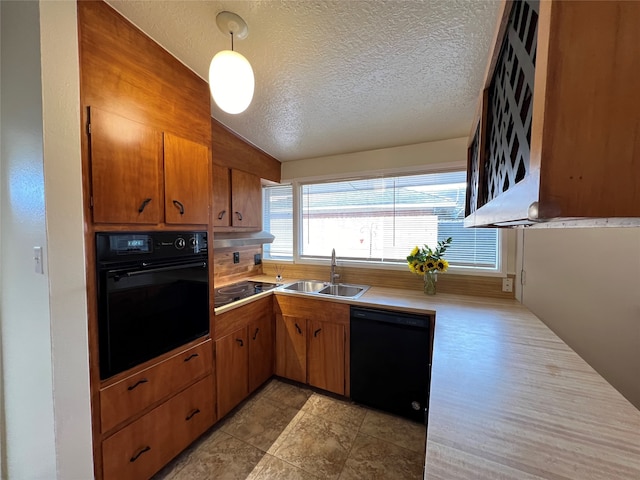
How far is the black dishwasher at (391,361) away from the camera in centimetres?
185

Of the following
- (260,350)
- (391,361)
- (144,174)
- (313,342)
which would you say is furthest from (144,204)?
(391,361)

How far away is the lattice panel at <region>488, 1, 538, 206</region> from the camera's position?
460 mm

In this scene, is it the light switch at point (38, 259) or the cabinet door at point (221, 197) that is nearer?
the light switch at point (38, 259)

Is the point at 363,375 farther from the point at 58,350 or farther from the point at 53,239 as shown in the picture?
the point at 53,239

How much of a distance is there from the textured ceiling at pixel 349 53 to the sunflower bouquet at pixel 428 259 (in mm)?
999

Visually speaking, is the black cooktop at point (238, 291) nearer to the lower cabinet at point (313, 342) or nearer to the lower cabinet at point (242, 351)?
the lower cabinet at point (242, 351)

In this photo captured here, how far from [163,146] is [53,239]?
71 centimetres

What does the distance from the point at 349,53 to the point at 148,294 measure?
1706mm

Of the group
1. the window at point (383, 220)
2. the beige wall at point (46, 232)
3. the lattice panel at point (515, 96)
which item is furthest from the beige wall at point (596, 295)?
the beige wall at point (46, 232)

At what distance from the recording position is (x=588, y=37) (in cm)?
30

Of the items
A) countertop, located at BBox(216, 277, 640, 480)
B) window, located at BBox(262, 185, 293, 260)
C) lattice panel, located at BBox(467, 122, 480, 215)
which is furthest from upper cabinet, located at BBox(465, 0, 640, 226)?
window, located at BBox(262, 185, 293, 260)

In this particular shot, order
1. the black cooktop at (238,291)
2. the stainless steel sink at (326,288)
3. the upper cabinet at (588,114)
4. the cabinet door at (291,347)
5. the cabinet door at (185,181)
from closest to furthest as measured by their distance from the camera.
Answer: the upper cabinet at (588,114) → the cabinet door at (185,181) → the black cooktop at (238,291) → the cabinet door at (291,347) → the stainless steel sink at (326,288)

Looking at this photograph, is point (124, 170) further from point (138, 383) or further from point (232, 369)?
point (232, 369)

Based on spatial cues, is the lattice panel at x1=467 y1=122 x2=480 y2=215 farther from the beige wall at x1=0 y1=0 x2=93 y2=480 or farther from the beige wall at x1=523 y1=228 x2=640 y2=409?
the beige wall at x1=0 y1=0 x2=93 y2=480
